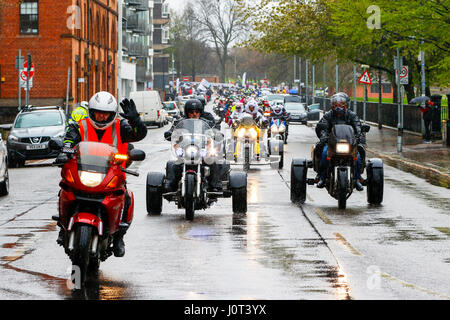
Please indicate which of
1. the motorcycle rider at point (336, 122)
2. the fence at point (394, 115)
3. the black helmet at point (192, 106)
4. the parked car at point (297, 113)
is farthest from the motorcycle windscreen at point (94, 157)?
the parked car at point (297, 113)

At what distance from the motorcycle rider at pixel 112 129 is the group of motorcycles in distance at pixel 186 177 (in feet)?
0.31

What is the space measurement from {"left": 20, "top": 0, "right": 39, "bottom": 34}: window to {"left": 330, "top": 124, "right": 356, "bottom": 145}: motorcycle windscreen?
48.8 meters

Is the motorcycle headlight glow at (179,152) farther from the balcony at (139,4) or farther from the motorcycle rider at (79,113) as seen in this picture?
the balcony at (139,4)

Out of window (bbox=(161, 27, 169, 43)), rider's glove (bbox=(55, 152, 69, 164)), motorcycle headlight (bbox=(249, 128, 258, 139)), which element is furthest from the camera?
window (bbox=(161, 27, 169, 43))

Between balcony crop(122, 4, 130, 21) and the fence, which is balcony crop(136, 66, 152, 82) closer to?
balcony crop(122, 4, 130, 21)

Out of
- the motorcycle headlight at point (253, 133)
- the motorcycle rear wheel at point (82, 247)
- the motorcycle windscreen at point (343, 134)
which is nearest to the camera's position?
the motorcycle rear wheel at point (82, 247)

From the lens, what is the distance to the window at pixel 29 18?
61.9 m

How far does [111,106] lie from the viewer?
9266 mm

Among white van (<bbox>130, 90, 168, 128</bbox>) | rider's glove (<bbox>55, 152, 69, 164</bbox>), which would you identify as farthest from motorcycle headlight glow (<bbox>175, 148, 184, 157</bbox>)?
white van (<bbox>130, 90, 168, 128</bbox>)

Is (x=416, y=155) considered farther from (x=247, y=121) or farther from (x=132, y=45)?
(x=132, y=45)

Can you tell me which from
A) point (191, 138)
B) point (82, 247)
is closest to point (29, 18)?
point (191, 138)

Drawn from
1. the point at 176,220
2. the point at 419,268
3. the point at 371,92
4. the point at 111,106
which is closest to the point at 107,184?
the point at 111,106

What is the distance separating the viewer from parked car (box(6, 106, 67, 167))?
96.0 ft
